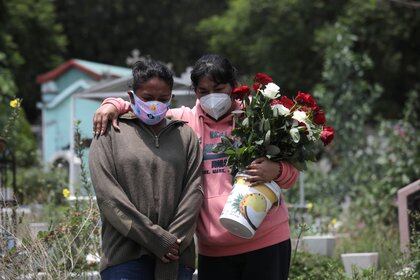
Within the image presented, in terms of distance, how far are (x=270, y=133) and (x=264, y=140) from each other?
0.05 metres

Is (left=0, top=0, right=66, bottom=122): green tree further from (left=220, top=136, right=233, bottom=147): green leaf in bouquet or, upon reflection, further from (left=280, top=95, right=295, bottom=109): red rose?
(left=220, top=136, right=233, bottom=147): green leaf in bouquet

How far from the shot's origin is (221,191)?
14.9ft

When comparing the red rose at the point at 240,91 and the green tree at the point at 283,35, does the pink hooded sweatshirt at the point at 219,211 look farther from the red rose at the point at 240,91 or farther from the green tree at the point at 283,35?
the green tree at the point at 283,35

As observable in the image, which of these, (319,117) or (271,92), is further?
(319,117)

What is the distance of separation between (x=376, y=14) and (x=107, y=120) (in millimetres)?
20446

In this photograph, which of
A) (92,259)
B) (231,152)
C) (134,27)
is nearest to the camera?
(231,152)

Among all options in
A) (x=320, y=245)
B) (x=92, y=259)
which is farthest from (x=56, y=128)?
(x=92, y=259)

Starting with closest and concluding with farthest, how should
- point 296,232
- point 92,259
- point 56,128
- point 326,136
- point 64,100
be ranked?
1. point 326,136
2. point 92,259
3. point 296,232
4. point 64,100
5. point 56,128

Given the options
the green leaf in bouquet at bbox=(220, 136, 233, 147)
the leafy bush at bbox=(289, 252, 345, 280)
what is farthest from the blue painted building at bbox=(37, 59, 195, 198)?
the green leaf in bouquet at bbox=(220, 136, 233, 147)

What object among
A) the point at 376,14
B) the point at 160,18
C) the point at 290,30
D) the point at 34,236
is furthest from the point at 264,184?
the point at 160,18

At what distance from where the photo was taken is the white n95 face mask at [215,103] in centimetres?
457

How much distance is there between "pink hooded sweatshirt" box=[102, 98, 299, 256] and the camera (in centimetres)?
446

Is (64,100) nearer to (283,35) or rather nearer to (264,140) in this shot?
(283,35)

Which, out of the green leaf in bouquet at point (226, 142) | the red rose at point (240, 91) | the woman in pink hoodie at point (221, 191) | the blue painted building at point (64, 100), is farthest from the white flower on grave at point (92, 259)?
the blue painted building at point (64, 100)
